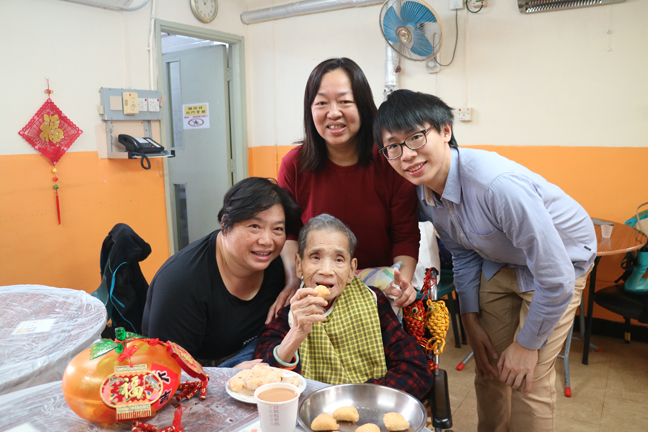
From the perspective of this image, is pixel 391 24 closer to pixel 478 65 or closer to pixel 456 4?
pixel 456 4

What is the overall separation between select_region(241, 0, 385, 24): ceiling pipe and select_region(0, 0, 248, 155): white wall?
2.88ft

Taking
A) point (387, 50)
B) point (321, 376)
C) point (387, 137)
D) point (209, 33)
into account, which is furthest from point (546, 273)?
point (209, 33)

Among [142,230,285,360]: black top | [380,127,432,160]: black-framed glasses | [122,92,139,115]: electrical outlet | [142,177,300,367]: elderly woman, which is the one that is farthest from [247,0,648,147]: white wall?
[142,230,285,360]: black top

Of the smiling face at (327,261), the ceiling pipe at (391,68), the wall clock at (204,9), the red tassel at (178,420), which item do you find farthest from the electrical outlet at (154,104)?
the red tassel at (178,420)

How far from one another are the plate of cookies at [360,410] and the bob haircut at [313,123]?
42.1 inches

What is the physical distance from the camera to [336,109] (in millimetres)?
1958

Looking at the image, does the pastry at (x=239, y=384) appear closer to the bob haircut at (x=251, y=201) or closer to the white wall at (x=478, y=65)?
the bob haircut at (x=251, y=201)

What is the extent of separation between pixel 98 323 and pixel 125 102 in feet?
9.39

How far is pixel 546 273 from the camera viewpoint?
156cm

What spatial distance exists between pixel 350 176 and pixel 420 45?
215cm

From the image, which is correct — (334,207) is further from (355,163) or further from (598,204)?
(598,204)

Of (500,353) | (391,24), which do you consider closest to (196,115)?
(391,24)

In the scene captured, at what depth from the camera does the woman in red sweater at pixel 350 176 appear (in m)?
1.97

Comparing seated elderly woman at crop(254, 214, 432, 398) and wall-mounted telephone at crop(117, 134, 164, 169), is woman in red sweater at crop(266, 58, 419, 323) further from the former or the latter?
wall-mounted telephone at crop(117, 134, 164, 169)
